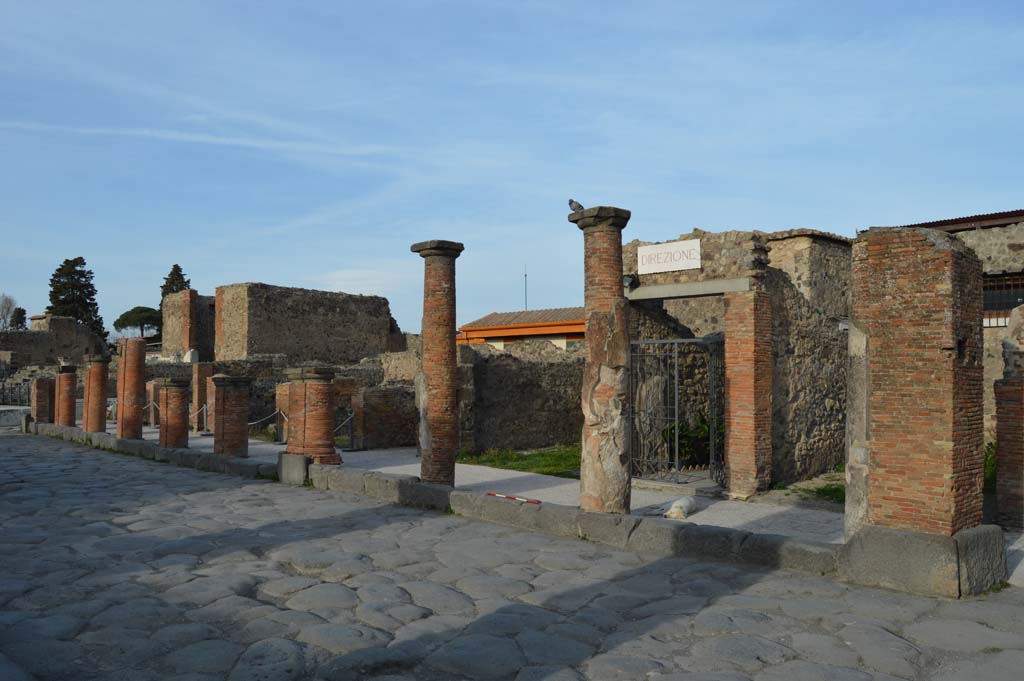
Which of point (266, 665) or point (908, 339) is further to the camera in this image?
point (908, 339)

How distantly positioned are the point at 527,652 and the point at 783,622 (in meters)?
1.50

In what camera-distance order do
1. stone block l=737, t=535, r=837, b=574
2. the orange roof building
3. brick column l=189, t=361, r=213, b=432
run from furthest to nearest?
the orange roof building, brick column l=189, t=361, r=213, b=432, stone block l=737, t=535, r=837, b=574

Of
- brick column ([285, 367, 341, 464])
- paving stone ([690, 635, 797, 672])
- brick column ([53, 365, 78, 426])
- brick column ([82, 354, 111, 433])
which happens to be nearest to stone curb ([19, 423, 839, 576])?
brick column ([285, 367, 341, 464])

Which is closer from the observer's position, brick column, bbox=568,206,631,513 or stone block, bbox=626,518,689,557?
stone block, bbox=626,518,689,557

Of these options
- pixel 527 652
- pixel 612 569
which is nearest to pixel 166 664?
pixel 527 652

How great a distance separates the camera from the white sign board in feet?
35.2

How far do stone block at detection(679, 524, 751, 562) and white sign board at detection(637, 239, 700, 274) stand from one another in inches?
208

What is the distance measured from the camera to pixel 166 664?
374 cm

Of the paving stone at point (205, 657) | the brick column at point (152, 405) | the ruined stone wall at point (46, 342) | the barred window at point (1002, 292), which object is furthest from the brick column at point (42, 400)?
the barred window at point (1002, 292)

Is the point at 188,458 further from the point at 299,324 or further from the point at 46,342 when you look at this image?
the point at 46,342

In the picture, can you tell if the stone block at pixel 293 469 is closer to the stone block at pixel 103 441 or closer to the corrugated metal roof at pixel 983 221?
the stone block at pixel 103 441

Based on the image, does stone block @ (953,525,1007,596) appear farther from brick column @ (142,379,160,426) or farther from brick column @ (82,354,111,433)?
brick column @ (142,379,160,426)

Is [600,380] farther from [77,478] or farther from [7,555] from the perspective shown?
[77,478]

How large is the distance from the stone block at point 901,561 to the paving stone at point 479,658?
2.54 m
